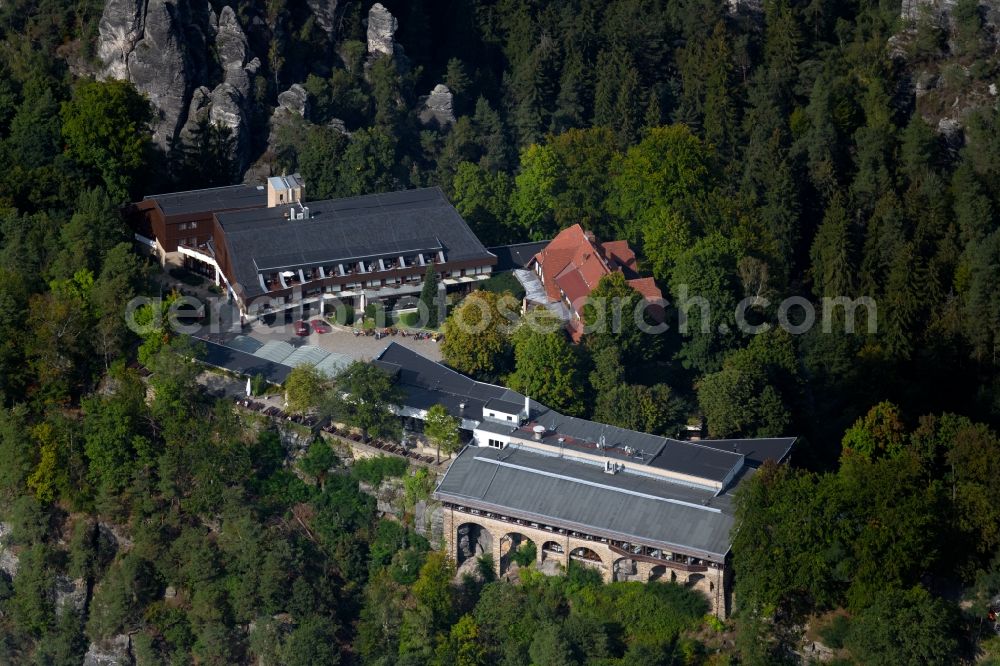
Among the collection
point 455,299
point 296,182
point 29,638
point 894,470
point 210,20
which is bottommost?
point 29,638

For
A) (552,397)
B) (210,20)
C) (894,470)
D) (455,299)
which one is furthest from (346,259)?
(894,470)

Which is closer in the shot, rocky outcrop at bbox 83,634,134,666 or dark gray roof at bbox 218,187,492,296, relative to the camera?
rocky outcrop at bbox 83,634,134,666

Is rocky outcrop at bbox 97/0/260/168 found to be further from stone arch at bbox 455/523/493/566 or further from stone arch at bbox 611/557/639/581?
stone arch at bbox 611/557/639/581

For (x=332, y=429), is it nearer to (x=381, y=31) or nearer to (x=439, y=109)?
(x=439, y=109)

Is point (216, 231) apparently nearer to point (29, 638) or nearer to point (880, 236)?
point (29, 638)

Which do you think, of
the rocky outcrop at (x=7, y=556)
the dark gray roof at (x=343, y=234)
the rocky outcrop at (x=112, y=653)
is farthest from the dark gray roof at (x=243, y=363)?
the rocky outcrop at (x=112, y=653)

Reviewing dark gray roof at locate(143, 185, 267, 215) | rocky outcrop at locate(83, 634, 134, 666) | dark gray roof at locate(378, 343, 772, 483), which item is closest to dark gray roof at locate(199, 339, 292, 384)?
dark gray roof at locate(378, 343, 772, 483)

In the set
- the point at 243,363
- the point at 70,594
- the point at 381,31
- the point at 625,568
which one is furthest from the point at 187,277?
the point at 625,568
